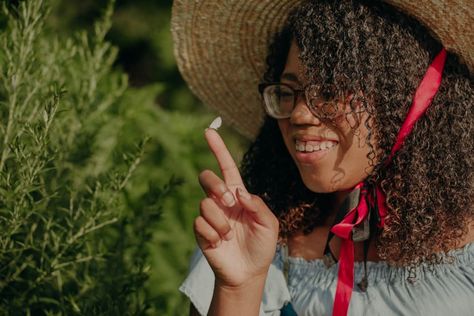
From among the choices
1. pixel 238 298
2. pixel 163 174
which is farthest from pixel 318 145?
pixel 163 174

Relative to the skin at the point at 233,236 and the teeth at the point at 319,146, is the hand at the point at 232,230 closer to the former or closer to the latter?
the skin at the point at 233,236

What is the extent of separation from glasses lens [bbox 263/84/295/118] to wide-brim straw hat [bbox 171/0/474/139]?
0.28 meters

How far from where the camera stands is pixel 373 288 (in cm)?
244

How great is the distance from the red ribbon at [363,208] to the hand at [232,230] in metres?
0.32

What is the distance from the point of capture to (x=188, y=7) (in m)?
2.74

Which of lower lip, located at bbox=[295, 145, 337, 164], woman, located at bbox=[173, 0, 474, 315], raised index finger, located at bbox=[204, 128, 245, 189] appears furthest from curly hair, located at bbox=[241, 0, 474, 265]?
raised index finger, located at bbox=[204, 128, 245, 189]

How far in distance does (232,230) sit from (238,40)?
0.87m

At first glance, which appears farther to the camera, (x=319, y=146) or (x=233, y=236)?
(x=319, y=146)

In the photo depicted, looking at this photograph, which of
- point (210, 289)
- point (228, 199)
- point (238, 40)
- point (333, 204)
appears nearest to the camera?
point (228, 199)

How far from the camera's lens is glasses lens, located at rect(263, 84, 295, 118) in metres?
2.48

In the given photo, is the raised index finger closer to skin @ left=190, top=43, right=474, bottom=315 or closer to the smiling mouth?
skin @ left=190, top=43, right=474, bottom=315

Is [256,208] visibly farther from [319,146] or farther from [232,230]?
[319,146]

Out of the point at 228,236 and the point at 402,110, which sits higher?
the point at 402,110

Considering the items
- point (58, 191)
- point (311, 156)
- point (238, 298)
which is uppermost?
point (311, 156)
